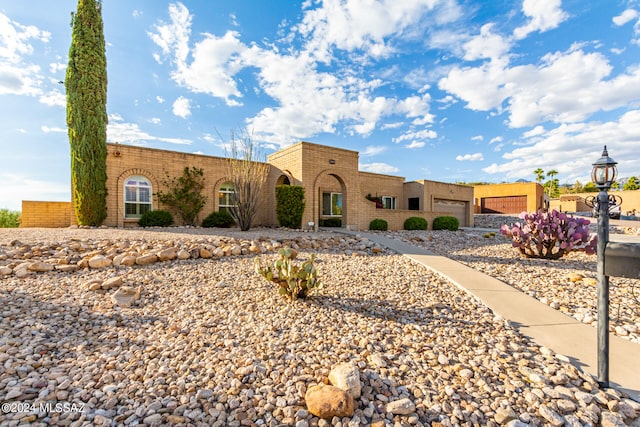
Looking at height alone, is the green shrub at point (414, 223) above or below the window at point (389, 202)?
below

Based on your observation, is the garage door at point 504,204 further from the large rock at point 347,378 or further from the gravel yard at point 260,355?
the large rock at point 347,378

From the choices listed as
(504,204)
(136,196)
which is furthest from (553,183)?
(136,196)

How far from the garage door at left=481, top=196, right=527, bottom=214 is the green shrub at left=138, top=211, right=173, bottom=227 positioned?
28597 mm

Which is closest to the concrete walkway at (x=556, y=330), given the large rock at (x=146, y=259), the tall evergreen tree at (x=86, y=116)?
the large rock at (x=146, y=259)

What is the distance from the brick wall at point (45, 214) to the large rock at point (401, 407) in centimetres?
1554

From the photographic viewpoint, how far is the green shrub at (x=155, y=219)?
11.1 m

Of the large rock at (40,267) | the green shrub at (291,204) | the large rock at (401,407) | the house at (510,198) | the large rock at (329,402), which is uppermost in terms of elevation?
the house at (510,198)

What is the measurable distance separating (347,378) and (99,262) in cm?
566

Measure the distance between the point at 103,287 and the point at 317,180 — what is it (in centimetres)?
903

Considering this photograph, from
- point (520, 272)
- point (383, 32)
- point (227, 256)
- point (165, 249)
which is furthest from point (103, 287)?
point (383, 32)

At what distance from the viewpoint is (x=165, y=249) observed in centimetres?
618

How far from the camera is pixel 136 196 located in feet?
38.8

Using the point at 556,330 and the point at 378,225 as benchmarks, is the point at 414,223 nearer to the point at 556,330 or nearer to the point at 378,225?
the point at 378,225

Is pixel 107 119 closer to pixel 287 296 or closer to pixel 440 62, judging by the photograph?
pixel 287 296
